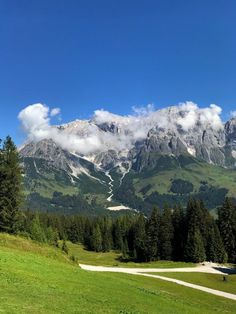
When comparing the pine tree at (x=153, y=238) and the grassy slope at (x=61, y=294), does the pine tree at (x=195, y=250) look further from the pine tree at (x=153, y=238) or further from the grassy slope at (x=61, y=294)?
the grassy slope at (x=61, y=294)

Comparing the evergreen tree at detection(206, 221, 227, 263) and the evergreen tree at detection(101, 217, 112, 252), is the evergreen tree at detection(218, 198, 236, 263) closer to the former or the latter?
the evergreen tree at detection(206, 221, 227, 263)

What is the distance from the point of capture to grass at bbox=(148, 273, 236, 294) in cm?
7443

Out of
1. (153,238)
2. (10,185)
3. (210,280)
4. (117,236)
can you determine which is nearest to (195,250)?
(153,238)

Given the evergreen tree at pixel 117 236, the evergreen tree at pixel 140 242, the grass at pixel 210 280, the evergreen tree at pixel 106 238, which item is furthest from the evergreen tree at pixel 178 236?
the evergreen tree at pixel 106 238

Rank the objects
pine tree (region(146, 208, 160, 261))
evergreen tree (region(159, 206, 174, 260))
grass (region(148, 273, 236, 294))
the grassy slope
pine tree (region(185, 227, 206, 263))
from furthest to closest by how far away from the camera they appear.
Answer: pine tree (region(146, 208, 160, 261)) < evergreen tree (region(159, 206, 174, 260)) < pine tree (region(185, 227, 206, 263)) < grass (region(148, 273, 236, 294)) < the grassy slope

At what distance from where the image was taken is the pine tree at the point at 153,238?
448 feet

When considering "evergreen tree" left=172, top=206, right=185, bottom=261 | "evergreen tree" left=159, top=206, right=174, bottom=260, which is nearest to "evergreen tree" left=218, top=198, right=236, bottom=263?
"evergreen tree" left=172, top=206, right=185, bottom=261

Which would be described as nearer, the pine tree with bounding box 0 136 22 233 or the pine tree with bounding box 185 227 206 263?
the pine tree with bounding box 0 136 22 233

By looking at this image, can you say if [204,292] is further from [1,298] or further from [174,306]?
[1,298]

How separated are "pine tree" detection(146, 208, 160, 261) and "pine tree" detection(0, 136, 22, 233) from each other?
68.7 m

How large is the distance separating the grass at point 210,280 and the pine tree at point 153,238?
46.2 m

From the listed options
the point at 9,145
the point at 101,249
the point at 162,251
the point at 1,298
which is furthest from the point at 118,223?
the point at 1,298

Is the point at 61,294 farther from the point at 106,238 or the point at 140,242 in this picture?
the point at 106,238

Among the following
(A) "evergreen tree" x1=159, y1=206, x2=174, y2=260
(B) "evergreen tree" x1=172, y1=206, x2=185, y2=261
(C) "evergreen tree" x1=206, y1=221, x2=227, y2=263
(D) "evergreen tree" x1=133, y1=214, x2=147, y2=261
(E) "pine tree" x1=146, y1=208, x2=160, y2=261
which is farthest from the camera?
(D) "evergreen tree" x1=133, y1=214, x2=147, y2=261
